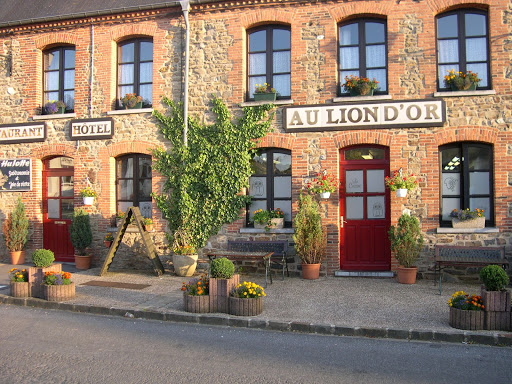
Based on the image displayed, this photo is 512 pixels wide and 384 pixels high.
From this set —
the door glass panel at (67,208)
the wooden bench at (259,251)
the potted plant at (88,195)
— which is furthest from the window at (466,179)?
the door glass panel at (67,208)

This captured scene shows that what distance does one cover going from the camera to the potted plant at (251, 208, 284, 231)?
10.9 metres

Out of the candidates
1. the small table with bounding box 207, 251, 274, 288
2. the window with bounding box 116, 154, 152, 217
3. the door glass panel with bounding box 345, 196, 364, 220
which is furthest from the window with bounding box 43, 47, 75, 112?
the door glass panel with bounding box 345, 196, 364, 220

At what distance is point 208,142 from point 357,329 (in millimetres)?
6275

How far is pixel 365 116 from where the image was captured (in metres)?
10.6

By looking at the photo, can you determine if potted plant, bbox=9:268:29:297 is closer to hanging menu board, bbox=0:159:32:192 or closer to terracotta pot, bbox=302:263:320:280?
hanging menu board, bbox=0:159:32:192

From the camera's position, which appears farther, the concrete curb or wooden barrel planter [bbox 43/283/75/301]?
wooden barrel planter [bbox 43/283/75/301]

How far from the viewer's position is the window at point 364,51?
10.9 m

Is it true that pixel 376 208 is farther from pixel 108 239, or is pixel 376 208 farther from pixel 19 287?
pixel 19 287

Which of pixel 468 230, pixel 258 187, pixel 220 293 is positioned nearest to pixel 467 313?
pixel 220 293

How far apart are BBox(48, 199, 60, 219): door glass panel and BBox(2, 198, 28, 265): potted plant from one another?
0.64m

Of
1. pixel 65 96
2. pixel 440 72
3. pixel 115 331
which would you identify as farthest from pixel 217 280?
pixel 65 96

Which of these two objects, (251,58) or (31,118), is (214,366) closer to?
(251,58)

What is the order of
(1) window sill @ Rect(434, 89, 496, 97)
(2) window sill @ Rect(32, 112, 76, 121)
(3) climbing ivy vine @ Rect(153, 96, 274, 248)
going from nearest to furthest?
(1) window sill @ Rect(434, 89, 496, 97)
(3) climbing ivy vine @ Rect(153, 96, 274, 248)
(2) window sill @ Rect(32, 112, 76, 121)

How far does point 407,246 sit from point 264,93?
15.7 ft
